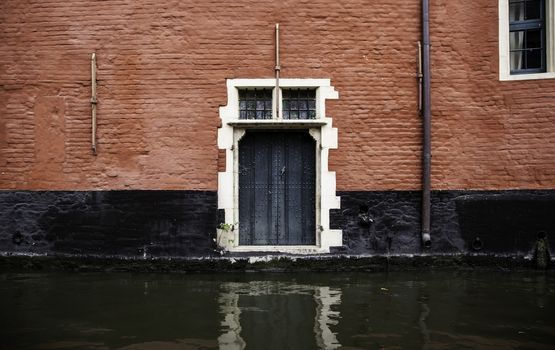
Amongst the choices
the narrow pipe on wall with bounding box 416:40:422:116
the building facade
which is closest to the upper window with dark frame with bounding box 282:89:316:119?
the building facade

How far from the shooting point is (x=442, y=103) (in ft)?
25.6

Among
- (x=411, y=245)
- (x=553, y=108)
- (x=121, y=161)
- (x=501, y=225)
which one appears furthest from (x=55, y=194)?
(x=553, y=108)

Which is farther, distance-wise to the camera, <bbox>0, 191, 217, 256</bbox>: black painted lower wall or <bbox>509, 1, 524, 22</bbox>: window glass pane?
<bbox>509, 1, 524, 22</bbox>: window glass pane

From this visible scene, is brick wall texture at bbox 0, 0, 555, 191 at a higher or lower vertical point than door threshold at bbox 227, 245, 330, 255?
higher

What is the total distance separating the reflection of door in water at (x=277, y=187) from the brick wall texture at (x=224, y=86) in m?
0.49

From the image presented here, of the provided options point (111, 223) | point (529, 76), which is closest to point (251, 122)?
point (111, 223)

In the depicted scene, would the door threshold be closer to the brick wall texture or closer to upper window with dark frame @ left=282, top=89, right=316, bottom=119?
the brick wall texture

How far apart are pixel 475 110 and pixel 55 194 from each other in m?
6.63

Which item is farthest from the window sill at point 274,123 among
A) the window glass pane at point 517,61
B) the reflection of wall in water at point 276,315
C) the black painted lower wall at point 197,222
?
the window glass pane at point 517,61

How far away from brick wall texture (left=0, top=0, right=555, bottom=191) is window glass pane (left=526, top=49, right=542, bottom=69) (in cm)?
63

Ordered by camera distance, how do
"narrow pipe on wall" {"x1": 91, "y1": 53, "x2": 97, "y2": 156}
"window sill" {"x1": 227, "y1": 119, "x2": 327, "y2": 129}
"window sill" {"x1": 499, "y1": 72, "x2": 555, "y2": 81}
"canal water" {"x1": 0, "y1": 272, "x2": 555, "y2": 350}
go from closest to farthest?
1. "canal water" {"x1": 0, "y1": 272, "x2": 555, "y2": 350}
2. "window sill" {"x1": 499, "y1": 72, "x2": 555, "y2": 81}
3. "window sill" {"x1": 227, "y1": 119, "x2": 327, "y2": 129}
4. "narrow pipe on wall" {"x1": 91, "y1": 53, "x2": 97, "y2": 156}

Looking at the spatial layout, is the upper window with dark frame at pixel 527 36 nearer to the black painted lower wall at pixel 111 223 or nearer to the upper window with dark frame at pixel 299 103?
the upper window with dark frame at pixel 299 103

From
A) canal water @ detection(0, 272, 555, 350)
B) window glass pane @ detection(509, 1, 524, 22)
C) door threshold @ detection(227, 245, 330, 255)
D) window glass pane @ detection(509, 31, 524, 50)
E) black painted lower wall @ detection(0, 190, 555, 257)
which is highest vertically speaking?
window glass pane @ detection(509, 1, 524, 22)

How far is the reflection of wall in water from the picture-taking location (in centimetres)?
412
